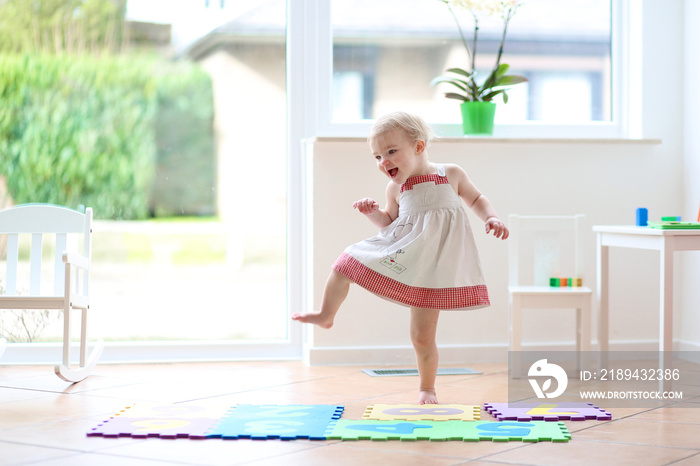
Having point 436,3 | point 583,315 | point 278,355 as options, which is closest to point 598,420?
point 583,315

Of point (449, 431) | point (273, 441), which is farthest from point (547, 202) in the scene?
point (273, 441)

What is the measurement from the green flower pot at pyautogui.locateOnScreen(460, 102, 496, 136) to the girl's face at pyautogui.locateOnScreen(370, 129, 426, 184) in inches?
38.2

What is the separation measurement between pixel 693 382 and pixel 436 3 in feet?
5.93

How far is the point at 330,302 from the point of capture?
93.1 inches

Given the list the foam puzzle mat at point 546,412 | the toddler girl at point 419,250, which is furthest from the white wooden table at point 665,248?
Answer: the toddler girl at point 419,250

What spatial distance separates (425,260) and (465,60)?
1.43 m

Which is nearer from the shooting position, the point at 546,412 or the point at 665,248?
the point at 546,412

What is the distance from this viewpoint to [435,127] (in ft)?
11.4

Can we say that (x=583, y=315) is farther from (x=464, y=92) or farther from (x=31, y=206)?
(x=31, y=206)

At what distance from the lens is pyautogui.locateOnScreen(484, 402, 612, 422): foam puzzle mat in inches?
86.0

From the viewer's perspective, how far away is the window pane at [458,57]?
11.3ft

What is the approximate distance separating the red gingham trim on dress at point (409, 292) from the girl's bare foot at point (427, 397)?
0.29 meters

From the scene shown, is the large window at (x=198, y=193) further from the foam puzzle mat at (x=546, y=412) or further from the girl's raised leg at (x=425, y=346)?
the foam puzzle mat at (x=546, y=412)

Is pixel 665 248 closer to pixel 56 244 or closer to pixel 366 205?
pixel 366 205
